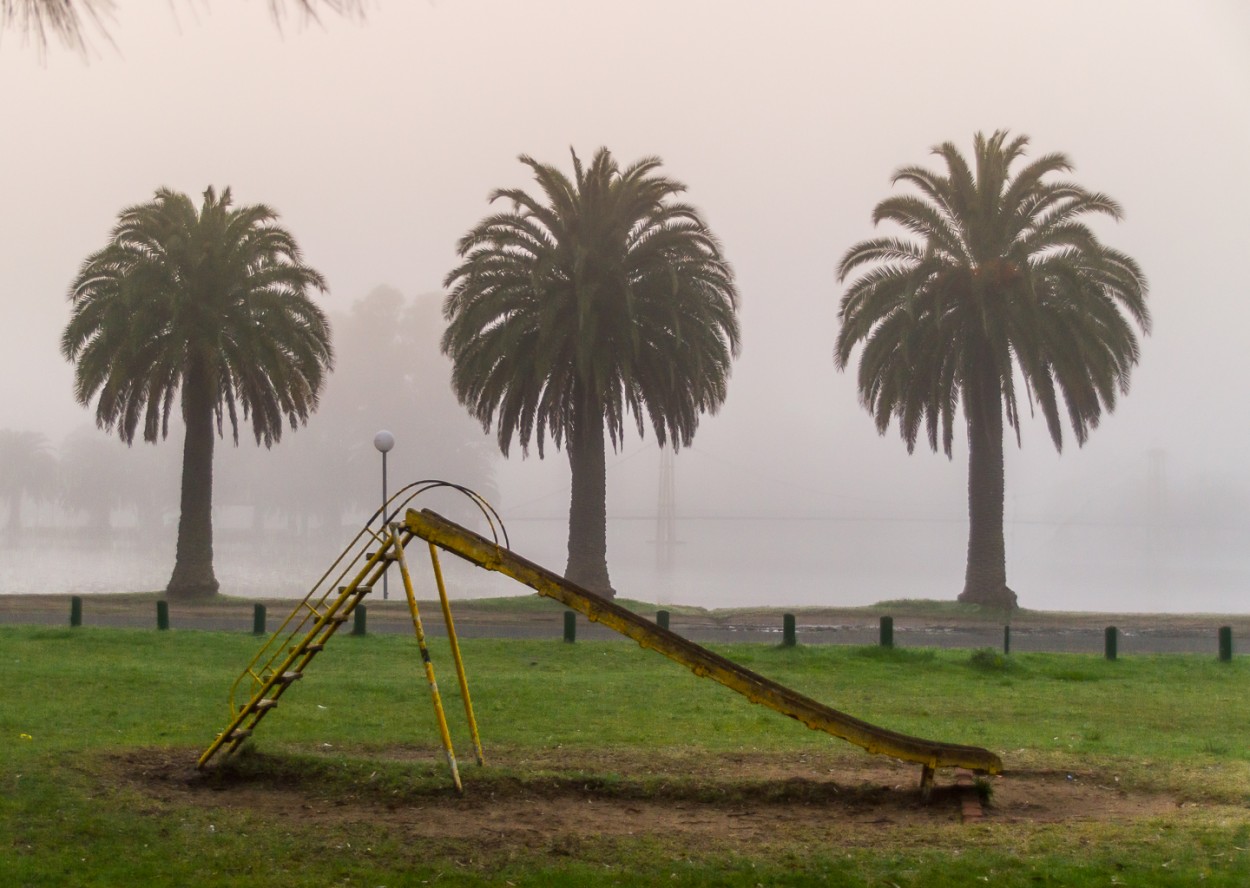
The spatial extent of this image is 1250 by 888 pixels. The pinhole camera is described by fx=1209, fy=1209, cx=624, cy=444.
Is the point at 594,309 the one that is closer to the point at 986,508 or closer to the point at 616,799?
the point at 986,508

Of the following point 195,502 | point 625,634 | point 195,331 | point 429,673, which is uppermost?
point 195,331

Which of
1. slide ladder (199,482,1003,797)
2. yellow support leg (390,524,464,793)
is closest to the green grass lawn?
yellow support leg (390,524,464,793)

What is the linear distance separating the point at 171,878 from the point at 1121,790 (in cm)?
759

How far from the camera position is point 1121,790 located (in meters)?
10.3

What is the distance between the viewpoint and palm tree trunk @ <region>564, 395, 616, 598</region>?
33656 mm

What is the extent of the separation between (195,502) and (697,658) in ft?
89.9

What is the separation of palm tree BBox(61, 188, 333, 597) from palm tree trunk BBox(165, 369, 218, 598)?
1.4 inches

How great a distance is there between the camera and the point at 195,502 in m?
33.5

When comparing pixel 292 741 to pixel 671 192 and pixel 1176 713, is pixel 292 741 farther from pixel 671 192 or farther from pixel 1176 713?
pixel 671 192

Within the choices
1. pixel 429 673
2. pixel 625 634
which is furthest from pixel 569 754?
pixel 625 634

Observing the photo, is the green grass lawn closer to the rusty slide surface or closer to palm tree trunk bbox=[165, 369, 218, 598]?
the rusty slide surface

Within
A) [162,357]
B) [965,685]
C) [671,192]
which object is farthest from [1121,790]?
[162,357]

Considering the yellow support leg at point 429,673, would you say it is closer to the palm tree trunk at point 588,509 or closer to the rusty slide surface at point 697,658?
the rusty slide surface at point 697,658

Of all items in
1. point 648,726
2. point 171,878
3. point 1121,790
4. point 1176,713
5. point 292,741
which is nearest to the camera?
point 171,878
